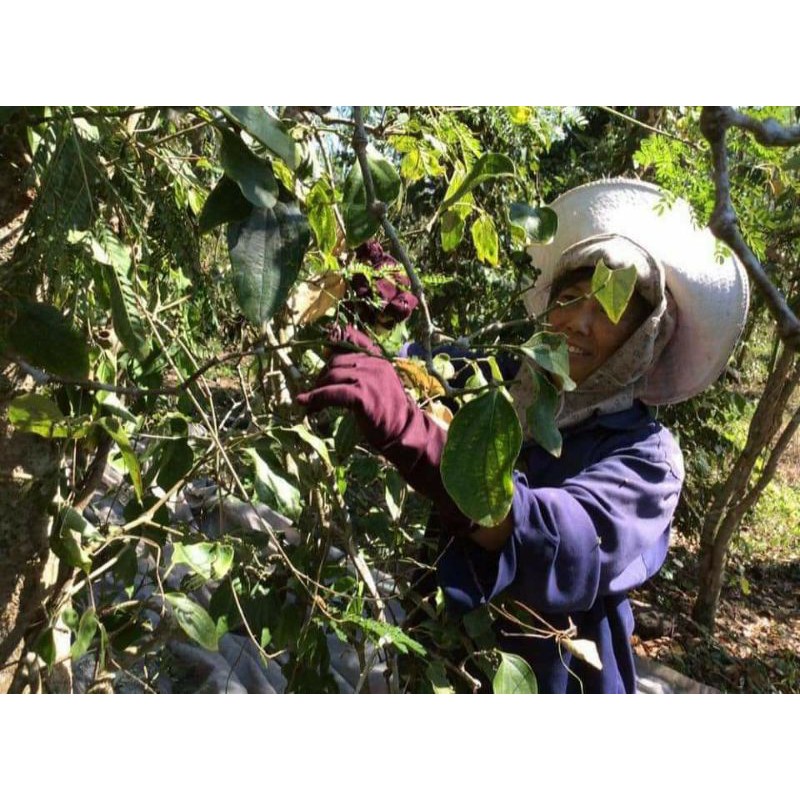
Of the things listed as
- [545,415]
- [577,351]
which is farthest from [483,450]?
[577,351]

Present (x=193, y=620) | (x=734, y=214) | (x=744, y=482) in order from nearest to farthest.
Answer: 1. (x=734, y=214)
2. (x=193, y=620)
3. (x=744, y=482)

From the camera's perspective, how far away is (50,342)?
2.26ft

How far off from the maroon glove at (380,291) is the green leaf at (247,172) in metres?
0.43

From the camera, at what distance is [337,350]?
0.97m

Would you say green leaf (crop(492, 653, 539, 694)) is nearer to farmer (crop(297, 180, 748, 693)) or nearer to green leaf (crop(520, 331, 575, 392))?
farmer (crop(297, 180, 748, 693))

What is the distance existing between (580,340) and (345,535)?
1.49ft

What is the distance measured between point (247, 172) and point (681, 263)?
809mm

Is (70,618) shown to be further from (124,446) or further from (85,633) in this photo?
(124,446)

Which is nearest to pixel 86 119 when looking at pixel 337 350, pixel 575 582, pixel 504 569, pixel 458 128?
pixel 337 350

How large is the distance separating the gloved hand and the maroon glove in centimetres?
20

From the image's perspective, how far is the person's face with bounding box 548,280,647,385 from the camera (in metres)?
1.15

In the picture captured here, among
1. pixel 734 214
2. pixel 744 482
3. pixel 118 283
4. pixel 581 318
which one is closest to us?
pixel 734 214

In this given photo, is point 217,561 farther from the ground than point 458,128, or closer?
closer

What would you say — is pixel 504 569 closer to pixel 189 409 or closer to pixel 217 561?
pixel 217 561
